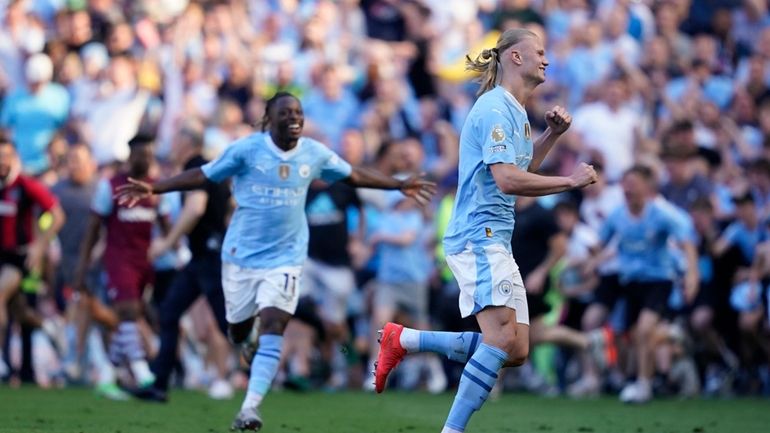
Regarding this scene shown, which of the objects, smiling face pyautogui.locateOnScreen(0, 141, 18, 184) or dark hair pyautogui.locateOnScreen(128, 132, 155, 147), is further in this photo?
smiling face pyautogui.locateOnScreen(0, 141, 18, 184)

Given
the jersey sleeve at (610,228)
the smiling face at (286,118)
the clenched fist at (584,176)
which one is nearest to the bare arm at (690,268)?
the jersey sleeve at (610,228)

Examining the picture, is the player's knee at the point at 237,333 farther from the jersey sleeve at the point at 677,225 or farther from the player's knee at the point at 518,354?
the jersey sleeve at the point at 677,225

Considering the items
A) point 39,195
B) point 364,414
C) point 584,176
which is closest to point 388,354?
point 584,176

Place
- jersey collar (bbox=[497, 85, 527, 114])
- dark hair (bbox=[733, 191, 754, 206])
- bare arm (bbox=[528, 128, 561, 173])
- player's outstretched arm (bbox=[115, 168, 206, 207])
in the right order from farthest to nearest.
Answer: dark hair (bbox=[733, 191, 754, 206]), player's outstretched arm (bbox=[115, 168, 206, 207]), bare arm (bbox=[528, 128, 561, 173]), jersey collar (bbox=[497, 85, 527, 114])

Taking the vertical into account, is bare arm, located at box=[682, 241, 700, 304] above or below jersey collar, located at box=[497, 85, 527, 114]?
below

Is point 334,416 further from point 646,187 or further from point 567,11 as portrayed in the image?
point 567,11

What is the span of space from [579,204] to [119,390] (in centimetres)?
633

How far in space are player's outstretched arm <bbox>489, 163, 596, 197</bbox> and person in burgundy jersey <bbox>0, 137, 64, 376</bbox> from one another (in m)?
7.93

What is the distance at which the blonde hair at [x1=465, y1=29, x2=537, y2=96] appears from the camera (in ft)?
32.5

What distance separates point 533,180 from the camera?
9.20 metres

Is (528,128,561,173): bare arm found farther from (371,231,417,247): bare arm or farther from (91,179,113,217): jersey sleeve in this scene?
(371,231,417,247): bare arm

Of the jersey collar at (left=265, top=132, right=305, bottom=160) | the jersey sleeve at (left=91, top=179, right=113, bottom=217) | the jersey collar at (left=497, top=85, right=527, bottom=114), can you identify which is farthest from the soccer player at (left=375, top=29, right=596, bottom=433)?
the jersey sleeve at (left=91, top=179, right=113, bottom=217)

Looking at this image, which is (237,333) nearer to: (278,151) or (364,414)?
(278,151)

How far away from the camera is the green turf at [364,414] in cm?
1201
